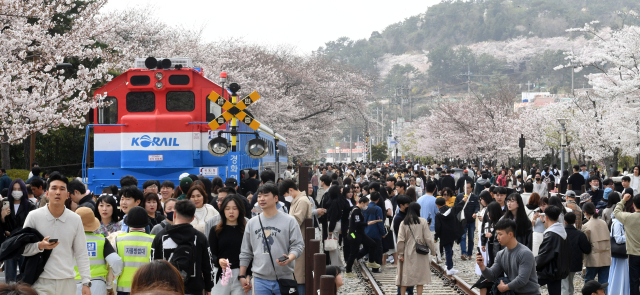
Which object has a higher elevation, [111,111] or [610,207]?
[111,111]

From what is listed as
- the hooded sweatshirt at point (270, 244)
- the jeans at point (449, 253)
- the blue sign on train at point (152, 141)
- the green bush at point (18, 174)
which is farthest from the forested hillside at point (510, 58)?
the hooded sweatshirt at point (270, 244)

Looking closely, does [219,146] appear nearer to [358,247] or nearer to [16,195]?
[358,247]

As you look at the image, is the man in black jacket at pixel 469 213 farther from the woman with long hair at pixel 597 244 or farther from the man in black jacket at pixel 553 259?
the man in black jacket at pixel 553 259

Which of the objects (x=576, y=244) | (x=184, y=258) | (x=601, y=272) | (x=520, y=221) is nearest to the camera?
(x=184, y=258)

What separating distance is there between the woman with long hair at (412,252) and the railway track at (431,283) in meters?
1.04

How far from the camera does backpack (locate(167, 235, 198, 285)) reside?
6.01 meters

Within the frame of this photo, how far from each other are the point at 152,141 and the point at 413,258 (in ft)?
20.5

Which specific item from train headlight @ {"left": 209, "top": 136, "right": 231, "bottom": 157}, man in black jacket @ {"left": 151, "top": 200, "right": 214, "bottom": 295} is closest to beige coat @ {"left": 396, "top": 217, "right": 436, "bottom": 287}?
train headlight @ {"left": 209, "top": 136, "right": 231, "bottom": 157}

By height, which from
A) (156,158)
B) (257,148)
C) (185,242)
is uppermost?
(257,148)

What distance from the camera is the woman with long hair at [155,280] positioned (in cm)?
298

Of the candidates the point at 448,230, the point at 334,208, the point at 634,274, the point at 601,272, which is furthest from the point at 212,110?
the point at 634,274

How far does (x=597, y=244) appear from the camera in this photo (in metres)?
9.71

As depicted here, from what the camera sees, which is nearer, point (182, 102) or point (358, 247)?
point (358, 247)

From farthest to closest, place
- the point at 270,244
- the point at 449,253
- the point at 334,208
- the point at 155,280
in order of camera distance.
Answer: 1. the point at 334,208
2. the point at 449,253
3. the point at 270,244
4. the point at 155,280
